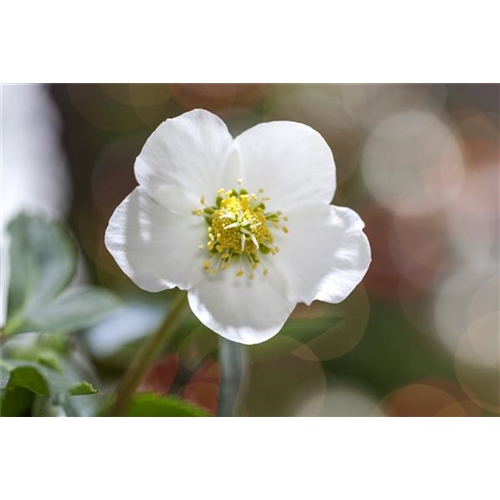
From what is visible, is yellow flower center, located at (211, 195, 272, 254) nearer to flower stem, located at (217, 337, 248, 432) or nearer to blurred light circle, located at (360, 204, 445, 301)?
→ flower stem, located at (217, 337, 248, 432)

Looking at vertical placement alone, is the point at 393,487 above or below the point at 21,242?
below

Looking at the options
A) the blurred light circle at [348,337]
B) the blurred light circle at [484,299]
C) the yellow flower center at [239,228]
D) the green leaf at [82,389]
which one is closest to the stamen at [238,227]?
the yellow flower center at [239,228]

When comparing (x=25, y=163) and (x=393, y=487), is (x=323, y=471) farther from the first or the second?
(x=25, y=163)

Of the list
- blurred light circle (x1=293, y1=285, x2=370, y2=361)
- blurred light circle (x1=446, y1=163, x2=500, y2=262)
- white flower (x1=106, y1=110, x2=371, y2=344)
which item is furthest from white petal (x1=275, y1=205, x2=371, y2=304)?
blurred light circle (x1=446, y1=163, x2=500, y2=262)

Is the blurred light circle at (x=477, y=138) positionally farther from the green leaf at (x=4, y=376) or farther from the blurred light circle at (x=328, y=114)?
the green leaf at (x=4, y=376)

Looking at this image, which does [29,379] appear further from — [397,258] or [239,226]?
[397,258]

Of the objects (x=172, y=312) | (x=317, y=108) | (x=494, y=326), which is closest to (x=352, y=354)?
(x=494, y=326)

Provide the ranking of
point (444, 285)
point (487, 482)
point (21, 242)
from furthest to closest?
point (444, 285) < point (21, 242) < point (487, 482)

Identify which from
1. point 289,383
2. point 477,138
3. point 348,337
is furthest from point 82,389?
point 477,138
